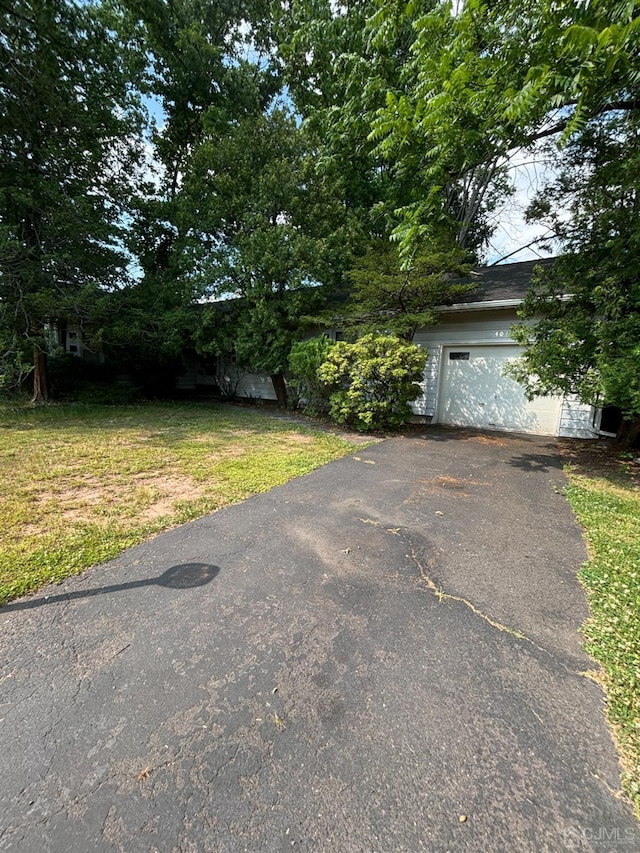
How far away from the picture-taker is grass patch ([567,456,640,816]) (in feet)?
4.95

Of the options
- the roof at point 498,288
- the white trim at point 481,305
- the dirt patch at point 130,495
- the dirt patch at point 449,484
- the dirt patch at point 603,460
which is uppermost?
the roof at point 498,288

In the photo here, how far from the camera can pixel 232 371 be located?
14.6 meters

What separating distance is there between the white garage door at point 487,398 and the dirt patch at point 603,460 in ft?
3.06

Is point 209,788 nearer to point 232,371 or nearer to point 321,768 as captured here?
point 321,768

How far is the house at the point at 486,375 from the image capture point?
787 centimetres

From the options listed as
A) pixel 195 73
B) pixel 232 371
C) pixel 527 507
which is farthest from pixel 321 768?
pixel 195 73

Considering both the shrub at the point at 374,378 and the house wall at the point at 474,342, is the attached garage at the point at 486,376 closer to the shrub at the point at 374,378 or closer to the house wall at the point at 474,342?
the house wall at the point at 474,342

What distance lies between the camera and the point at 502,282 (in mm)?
9422

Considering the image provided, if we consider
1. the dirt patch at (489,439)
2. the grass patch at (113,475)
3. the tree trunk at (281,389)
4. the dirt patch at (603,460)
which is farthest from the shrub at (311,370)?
the dirt patch at (603,460)

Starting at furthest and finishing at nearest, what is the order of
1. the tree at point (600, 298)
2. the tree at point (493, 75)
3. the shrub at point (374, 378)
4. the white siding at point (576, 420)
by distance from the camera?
1. the white siding at point (576, 420)
2. the shrub at point (374, 378)
3. the tree at point (600, 298)
4. the tree at point (493, 75)

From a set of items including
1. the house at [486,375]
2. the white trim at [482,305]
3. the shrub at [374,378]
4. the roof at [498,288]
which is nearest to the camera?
the shrub at [374,378]

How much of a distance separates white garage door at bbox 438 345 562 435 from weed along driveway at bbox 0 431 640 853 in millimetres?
5974

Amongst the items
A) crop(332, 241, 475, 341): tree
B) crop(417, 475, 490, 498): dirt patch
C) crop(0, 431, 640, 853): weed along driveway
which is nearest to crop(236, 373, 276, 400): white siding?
crop(332, 241, 475, 341): tree

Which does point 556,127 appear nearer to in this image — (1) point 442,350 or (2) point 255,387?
(1) point 442,350
